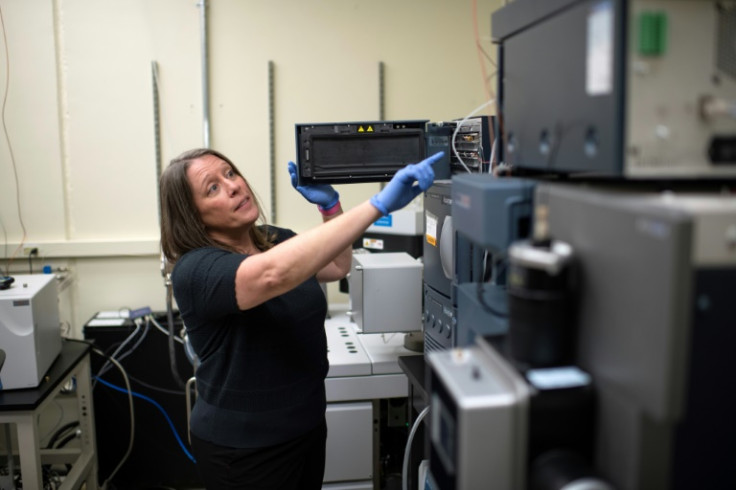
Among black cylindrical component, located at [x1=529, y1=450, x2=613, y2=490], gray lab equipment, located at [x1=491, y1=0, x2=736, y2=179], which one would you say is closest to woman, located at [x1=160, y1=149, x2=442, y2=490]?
gray lab equipment, located at [x1=491, y1=0, x2=736, y2=179]

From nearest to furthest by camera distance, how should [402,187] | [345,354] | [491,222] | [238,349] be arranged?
[491,222], [402,187], [238,349], [345,354]

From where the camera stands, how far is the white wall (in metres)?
2.69

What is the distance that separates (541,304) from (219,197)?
97 centimetres

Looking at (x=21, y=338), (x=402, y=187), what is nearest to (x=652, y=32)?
(x=402, y=187)

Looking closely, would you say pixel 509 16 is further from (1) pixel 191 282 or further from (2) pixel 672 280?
(1) pixel 191 282

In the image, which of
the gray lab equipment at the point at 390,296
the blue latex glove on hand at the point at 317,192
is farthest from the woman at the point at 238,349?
the gray lab equipment at the point at 390,296

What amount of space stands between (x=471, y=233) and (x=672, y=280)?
429 millimetres

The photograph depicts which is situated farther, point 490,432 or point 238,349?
point 238,349

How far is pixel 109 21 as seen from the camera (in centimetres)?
268

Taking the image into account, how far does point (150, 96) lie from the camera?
2.74 m

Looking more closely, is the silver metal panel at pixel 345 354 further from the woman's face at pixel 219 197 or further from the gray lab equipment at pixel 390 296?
the woman's face at pixel 219 197

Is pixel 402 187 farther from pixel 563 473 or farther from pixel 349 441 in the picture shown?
pixel 349 441

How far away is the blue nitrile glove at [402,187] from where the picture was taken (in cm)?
129

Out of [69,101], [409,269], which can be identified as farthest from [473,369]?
[69,101]
